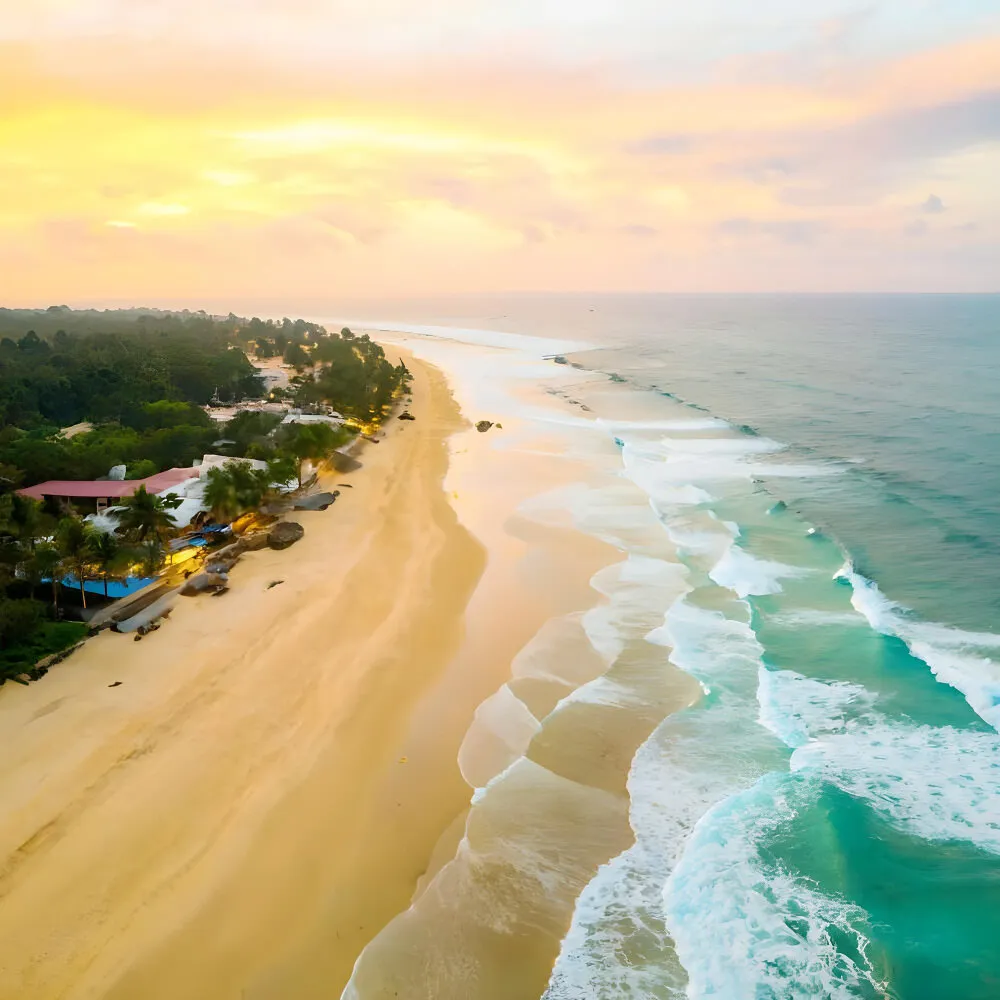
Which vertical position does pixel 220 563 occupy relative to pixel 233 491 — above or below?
below

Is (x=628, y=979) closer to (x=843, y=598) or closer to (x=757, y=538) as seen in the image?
(x=843, y=598)

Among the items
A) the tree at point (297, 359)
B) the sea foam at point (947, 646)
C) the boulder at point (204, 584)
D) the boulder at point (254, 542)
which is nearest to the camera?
the sea foam at point (947, 646)

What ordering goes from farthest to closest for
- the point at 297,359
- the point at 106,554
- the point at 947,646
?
1. the point at 297,359
2. the point at 106,554
3. the point at 947,646

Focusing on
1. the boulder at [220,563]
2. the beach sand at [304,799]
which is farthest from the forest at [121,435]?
the beach sand at [304,799]

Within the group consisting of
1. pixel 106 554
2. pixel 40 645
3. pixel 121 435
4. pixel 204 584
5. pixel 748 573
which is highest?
pixel 121 435

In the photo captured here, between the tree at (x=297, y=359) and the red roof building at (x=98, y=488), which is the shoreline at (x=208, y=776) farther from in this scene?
the tree at (x=297, y=359)

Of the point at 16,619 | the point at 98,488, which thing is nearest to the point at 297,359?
the point at 98,488

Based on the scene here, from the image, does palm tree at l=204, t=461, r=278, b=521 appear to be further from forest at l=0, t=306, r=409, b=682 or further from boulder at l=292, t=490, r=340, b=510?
boulder at l=292, t=490, r=340, b=510

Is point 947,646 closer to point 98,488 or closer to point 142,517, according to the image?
point 142,517
